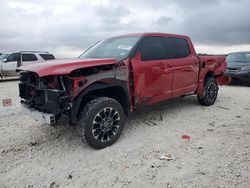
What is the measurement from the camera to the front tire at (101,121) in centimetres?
364

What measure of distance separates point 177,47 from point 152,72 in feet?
4.34

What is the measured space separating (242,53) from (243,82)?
1.88 meters

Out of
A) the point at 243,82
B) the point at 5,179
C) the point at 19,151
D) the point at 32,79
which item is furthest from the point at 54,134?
the point at 243,82

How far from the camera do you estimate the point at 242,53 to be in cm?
1180

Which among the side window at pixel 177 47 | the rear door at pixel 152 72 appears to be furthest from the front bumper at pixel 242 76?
the rear door at pixel 152 72

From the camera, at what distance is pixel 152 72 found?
4.62m

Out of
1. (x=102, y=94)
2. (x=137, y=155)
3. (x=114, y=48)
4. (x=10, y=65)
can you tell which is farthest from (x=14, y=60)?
(x=137, y=155)

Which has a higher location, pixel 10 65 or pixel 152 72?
pixel 10 65

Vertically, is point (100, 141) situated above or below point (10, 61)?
below

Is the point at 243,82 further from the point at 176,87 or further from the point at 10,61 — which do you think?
the point at 10,61

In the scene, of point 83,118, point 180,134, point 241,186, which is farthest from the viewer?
point 180,134

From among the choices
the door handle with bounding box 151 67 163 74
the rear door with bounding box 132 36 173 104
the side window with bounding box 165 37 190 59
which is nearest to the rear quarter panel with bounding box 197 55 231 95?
the side window with bounding box 165 37 190 59

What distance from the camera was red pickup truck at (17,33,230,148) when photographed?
3.54 m

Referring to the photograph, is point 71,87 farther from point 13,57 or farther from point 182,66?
point 13,57
